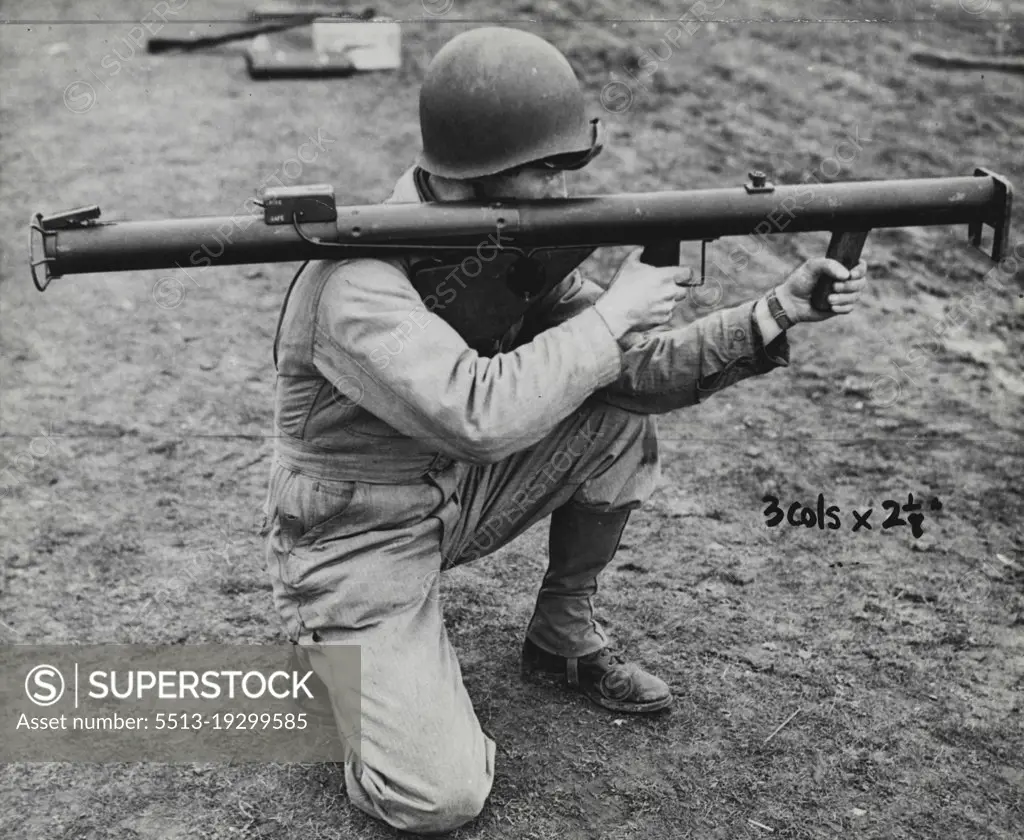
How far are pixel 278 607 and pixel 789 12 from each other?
7827mm

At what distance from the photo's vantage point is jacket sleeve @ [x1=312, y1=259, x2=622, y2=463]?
9.98ft

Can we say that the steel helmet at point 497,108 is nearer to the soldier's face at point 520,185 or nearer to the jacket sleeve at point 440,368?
the soldier's face at point 520,185

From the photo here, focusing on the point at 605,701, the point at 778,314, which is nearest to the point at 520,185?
the point at 778,314

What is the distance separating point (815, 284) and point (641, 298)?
0.50 meters

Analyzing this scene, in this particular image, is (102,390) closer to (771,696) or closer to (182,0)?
(771,696)

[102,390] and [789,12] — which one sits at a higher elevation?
[789,12]

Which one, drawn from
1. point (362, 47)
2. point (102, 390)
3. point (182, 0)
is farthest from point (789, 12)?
point (102, 390)

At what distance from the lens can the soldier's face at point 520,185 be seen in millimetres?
3260

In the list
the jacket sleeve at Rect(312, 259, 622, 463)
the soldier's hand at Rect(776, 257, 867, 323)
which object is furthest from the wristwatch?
the jacket sleeve at Rect(312, 259, 622, 463)

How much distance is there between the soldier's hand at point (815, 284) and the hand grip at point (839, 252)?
0.04 feet

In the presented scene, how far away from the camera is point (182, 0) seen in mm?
10234

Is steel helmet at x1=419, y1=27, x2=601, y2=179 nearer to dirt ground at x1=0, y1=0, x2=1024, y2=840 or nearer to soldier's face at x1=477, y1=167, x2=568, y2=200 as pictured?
soldier's face at x1=477, y1=167, x2=568, y2=200

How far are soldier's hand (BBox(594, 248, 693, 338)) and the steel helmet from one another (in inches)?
13.8

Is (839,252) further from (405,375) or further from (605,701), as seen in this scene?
(605,701)
